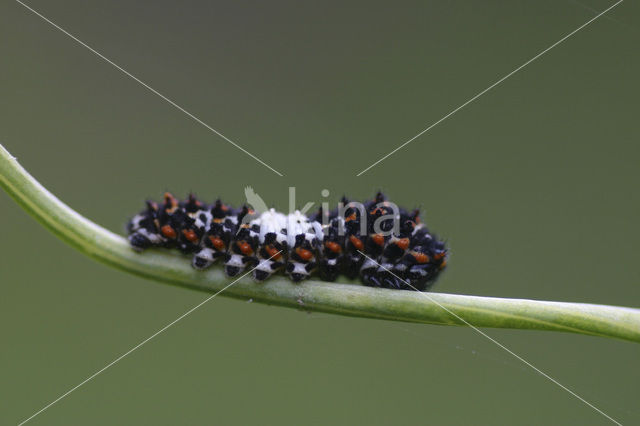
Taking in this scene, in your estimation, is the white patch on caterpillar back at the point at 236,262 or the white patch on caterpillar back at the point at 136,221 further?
the white patch on caterpillar back at the point at 136,221

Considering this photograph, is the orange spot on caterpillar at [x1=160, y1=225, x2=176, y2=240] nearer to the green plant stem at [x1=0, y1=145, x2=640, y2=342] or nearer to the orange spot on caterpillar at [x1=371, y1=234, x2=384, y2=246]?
the green plant stem at [x1=0, y1=145, x2=640, y2=342]

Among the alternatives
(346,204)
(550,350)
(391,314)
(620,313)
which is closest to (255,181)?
(550,350)

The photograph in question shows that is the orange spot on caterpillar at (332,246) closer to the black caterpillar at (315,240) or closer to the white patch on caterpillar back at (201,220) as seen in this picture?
the black caterpillar at (315,240)

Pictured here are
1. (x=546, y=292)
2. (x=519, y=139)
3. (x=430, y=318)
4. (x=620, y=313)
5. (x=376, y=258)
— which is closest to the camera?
(x=620, y=313)

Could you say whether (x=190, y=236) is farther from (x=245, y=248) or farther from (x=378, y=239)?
(x=378, y=239)

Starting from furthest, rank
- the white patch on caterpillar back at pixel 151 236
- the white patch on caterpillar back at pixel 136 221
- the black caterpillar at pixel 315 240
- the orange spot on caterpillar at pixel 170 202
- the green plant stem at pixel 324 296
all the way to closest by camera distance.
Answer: the orange spot on caterpillar at pixel 170 202, the white patch on caterpillar back at pixel 136 221, the black caterpillar at pixel 315 240, the white patch on caterpillar back at pixel 151 236, the green plant stem at pixel 324 296

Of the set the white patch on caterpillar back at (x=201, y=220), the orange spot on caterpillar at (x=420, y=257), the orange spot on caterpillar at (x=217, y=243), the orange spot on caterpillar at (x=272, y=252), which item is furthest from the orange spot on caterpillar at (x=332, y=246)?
the white patch on caterpillar back at (x=201, y=220)

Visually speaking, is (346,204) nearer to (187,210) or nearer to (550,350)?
(187,210)

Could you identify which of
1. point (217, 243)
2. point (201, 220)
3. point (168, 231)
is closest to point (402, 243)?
point (217, 243)
